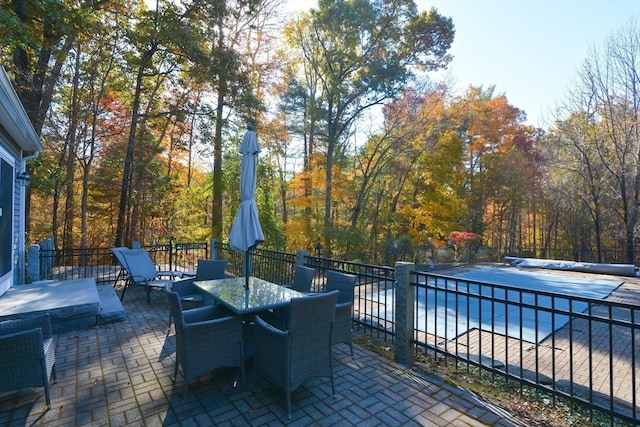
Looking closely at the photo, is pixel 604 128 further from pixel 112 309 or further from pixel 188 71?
pixel 112 309

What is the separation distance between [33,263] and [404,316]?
7.26 m

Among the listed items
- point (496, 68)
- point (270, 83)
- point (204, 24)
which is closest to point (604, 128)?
point (496, 68)

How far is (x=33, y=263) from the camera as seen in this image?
20.7 feet

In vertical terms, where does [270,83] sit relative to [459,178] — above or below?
above

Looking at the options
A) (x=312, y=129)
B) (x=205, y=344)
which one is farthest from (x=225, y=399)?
(x=312, y=129)

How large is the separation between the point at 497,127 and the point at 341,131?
10.8 m

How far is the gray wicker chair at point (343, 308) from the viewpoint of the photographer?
10.7 feet


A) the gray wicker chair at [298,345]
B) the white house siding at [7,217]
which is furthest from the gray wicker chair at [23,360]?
the white house siding at [7,217]

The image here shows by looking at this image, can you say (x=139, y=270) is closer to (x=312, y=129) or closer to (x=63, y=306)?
(x=63, y=306)

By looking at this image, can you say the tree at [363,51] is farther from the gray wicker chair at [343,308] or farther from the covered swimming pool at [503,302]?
the gray wicker chair at [343,308]

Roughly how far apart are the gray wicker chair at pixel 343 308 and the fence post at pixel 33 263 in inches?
251

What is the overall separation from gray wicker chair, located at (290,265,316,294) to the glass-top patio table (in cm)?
42

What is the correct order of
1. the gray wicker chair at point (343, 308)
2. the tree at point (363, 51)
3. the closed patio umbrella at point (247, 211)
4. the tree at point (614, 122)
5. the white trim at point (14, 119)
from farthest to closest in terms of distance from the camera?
the tree at point (363, 51) < the tree at point (614, 122) < the closed patio umbrella at point (247, 211) < the white trim at point (14, 119) < the gray wicker chair at point (343, 308)

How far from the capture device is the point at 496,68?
1127cm
